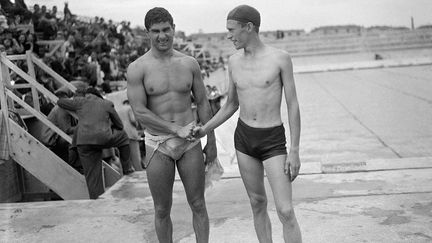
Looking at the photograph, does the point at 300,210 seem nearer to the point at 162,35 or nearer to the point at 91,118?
the point at 162,35

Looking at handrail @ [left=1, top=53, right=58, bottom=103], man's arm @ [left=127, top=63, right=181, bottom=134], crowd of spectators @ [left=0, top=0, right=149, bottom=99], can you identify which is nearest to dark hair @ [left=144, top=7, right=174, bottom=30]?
man's arm @ [left=127, top=63, right=181, bottom=134]

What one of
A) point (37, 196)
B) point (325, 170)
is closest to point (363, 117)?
point (325, 170)

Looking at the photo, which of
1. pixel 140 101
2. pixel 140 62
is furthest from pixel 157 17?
pixel 140 101

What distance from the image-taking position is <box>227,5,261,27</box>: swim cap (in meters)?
3.99

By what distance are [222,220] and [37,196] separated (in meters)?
5.10

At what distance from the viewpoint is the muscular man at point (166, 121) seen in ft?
13.8

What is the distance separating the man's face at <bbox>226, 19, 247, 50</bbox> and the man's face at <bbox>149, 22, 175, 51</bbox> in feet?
1.50

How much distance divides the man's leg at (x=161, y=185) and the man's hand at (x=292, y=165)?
3.08 ft

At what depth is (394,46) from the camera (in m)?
56.2

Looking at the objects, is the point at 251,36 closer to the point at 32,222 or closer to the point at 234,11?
the point at 234,11

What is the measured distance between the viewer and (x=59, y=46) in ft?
54.0

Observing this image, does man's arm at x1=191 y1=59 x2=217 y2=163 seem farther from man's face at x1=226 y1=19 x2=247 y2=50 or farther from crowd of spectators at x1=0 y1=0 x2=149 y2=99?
crowd of spectators at x1=0 y1=0 x2=149 y2=99

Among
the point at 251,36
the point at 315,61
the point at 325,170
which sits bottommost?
the point at 315,61

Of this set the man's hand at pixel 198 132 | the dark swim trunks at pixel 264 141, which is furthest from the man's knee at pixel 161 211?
the dark swim trunks at pixel 264 141
